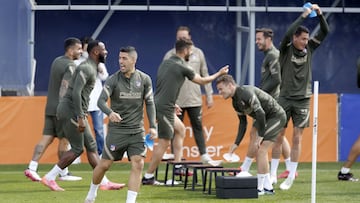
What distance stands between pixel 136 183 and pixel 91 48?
2825 millimetres

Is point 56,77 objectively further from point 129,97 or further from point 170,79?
point 129,97

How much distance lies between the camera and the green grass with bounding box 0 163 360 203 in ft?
52.3

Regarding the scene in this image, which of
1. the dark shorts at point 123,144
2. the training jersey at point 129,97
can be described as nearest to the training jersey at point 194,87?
the training jersey at point 129,97

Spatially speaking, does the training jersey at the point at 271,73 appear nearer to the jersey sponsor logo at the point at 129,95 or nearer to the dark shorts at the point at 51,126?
the dark shorts at the point at 51,126

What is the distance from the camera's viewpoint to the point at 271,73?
702 inches

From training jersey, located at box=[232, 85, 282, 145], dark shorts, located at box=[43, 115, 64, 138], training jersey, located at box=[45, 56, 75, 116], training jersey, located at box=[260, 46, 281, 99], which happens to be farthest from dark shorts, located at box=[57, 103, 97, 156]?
training jersey, located at box=[260, 46, 281, 99]

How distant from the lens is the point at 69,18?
26.2m

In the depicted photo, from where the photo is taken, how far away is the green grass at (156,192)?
1593 cm

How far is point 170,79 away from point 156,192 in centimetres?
191

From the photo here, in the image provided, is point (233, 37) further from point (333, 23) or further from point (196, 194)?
point (196, 194)

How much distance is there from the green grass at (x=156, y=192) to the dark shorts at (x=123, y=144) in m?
1.13

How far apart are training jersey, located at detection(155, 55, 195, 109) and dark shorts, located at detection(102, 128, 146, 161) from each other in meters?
3.32

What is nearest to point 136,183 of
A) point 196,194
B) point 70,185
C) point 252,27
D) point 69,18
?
point 196,194

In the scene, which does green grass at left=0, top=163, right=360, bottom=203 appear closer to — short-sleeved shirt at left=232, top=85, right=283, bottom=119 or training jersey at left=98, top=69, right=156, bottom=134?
short-sleeved shirt at left=232, top=85, right=283, bottom=119
